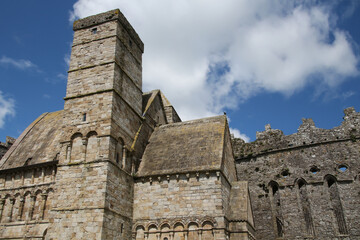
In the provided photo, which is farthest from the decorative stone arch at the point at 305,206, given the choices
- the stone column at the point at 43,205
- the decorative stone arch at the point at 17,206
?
the decorative stone arch at the point at 17,206

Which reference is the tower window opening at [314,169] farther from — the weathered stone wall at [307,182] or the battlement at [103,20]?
the battlement at [103,20]

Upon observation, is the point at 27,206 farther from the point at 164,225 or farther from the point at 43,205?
the point at 164,225

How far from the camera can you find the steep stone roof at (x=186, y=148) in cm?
1761

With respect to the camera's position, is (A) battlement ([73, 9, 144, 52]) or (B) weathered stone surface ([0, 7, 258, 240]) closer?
(B) weathered stone surface ([0, 7, 258, 240])

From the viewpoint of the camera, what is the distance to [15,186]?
66.8 ft

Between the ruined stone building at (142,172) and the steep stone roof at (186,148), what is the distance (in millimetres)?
77

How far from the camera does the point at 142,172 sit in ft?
60.5

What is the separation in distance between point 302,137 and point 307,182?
3.79m

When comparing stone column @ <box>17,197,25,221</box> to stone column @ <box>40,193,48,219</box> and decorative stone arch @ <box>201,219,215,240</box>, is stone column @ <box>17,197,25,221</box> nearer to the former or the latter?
stone column @ <box>40,193,48,219</box>

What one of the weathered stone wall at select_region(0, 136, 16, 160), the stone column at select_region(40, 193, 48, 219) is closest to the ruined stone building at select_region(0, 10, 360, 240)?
the stone column at select_region(40, 193, 48, 219)

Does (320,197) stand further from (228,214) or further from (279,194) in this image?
(228,214)

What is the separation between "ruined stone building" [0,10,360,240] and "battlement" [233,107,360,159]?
9 centimetres

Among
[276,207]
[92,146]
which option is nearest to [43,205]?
[92,146]

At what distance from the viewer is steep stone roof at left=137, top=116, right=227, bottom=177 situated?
57.8 feet
